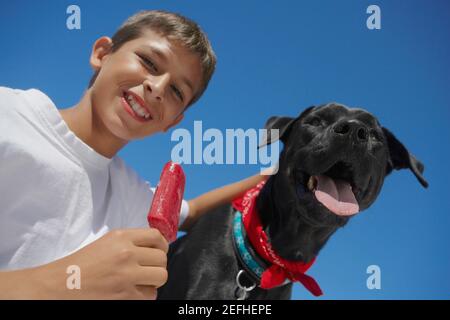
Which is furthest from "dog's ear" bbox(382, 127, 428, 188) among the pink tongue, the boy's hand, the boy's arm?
the boy's hand

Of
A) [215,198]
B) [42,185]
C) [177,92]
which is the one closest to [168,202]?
[42,185]

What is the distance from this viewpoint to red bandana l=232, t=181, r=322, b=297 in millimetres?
2725

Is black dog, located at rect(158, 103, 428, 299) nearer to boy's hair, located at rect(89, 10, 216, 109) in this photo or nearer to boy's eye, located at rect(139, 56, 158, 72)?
boy's hair, located at rect(89, 10, 216, 109)

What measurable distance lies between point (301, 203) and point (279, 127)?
0.71m

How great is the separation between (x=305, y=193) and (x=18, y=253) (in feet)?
5.87

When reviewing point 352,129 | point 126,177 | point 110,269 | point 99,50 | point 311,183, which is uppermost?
point 99,50

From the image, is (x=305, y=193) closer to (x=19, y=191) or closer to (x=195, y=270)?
(x=195, y=270)

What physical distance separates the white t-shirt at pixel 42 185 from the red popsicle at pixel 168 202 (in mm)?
728

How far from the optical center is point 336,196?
2684 millimetres

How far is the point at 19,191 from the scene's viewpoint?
2156 mm

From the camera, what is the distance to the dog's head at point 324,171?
266 centimetres

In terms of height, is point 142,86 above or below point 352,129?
above

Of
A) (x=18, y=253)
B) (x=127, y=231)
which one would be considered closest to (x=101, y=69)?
(x=18, y=253)

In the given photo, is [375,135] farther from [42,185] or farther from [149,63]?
[42,185]
